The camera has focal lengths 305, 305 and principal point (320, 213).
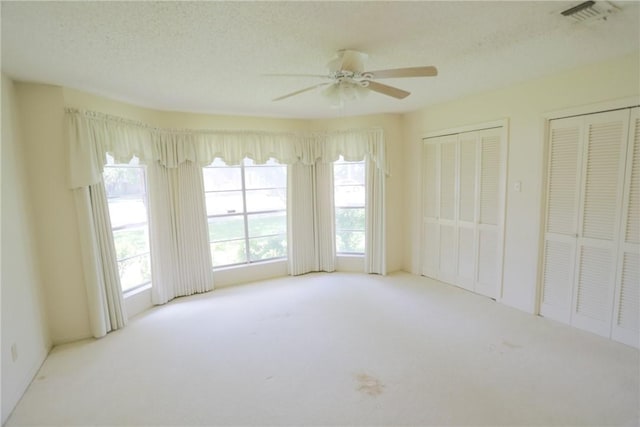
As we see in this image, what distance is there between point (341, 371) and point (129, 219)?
290 cm

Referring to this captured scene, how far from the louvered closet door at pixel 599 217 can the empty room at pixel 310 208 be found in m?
0.02

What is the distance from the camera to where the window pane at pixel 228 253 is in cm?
444

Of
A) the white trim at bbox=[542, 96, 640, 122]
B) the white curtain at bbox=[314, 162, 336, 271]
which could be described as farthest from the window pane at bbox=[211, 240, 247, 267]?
the white trim at bbox=[542, 96, 640, 122]

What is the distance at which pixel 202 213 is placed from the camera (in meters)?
4.09

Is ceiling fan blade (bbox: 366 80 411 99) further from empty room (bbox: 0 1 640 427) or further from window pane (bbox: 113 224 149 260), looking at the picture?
window pane (bbox: 113 224 149 260)

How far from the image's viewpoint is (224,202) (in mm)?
4422

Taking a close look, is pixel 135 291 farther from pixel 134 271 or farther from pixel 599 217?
pixel 599 217

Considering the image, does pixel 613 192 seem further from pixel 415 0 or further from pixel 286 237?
pixel 286 237

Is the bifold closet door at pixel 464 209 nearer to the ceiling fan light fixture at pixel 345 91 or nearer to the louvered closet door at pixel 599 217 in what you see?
the louvered closet door at pixel 599 217

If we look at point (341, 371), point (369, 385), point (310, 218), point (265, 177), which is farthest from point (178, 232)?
point (369, 385)

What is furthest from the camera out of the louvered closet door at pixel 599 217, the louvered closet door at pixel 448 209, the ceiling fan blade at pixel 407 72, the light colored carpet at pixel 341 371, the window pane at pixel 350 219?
the window pane at pixel 350 219

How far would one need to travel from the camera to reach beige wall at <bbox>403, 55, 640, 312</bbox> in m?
2.58

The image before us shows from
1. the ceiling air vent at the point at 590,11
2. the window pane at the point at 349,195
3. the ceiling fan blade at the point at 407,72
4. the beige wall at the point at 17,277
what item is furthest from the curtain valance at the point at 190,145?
the ceiling air vent at the point at 590,11

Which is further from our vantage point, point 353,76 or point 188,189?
point 188,189
